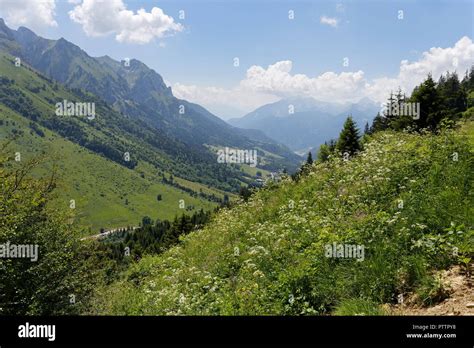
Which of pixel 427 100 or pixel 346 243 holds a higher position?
pixel 427 100

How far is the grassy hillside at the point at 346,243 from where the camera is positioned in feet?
22.5

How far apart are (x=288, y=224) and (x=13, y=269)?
368 inches

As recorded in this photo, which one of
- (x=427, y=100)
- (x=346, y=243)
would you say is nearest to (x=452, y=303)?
(x=346, y=243)

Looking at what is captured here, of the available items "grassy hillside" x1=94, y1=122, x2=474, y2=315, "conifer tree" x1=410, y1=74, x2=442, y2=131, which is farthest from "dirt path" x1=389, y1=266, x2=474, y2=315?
"conifer tree" x1=410, y1=74, x2=442, y2=131

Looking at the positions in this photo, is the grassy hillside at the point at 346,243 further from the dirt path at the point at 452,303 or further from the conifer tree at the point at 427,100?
the conifer tree at the point at 427,100

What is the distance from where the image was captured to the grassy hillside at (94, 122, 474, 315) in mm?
6855

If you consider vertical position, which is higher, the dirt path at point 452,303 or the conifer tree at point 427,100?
the conifer tree at point 427,100

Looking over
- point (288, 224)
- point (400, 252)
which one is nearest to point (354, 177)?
point (288, 224)

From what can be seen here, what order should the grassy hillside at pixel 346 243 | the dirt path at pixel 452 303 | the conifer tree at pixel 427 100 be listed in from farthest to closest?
the conifer tree at pixel 427 100 < the grassy hillside at pixel 346 243 < the dirt path at pixel 452 303

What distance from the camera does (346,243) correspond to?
866 cm

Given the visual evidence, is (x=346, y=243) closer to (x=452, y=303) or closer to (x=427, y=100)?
(x=452, y=303)

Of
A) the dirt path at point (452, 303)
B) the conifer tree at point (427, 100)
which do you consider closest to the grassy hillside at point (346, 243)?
the dirt path at point (452, 303)

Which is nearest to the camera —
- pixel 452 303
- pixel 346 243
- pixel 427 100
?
pixel 452 303
